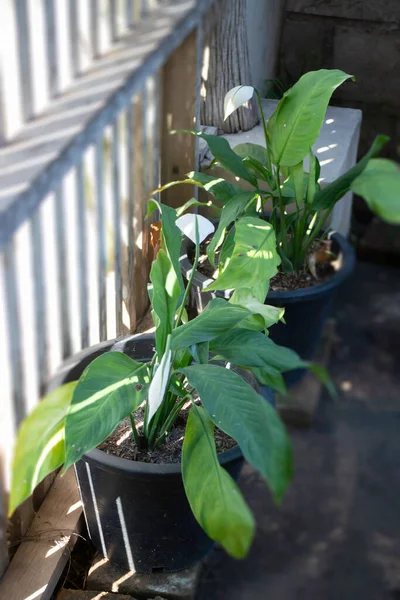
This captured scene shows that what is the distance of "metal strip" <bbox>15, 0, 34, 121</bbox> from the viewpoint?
1.13 m

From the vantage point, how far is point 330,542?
1869 mm

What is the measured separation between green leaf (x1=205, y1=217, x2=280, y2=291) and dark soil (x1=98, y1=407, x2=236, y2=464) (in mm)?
293

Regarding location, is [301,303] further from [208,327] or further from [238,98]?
[208,327]

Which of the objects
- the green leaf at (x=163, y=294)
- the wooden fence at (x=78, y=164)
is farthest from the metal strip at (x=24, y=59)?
the green leaf at (x=163, y=294)

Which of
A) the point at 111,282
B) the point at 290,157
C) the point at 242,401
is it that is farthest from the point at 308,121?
the point at 242,401

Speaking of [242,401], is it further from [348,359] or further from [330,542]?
[348,359]

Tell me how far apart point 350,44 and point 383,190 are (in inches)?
98.6

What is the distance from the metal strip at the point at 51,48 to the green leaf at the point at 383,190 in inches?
19.8

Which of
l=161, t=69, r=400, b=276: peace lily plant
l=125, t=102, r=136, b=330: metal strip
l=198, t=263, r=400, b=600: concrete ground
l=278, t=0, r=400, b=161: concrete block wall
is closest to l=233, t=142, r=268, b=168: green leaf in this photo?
l=161, t=69, r=400, b=276: peace lily plant

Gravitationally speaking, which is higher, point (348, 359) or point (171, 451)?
point (171, 451)

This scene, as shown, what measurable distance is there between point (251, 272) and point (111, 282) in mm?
358

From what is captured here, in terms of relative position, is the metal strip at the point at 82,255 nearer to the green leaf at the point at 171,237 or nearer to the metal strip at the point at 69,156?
the green leaf at the point at 171,237

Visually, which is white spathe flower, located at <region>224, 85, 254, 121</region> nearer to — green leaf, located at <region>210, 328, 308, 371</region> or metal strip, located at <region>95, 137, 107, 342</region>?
metal strip, located at <region>95, 137, 107, 342</region>

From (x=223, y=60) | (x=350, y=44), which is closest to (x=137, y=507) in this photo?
(x=223, y=60)
